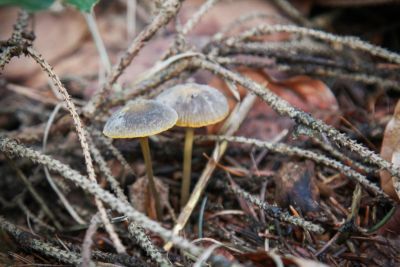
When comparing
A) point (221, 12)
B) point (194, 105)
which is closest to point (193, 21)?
point (194, 105)

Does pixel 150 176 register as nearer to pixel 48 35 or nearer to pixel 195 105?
pixel 195 105

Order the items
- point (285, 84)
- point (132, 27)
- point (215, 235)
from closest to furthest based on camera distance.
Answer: point (215, 235) < point (285, 84) < point (132, 27)

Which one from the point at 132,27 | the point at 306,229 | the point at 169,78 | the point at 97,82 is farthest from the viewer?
the point at 132,27

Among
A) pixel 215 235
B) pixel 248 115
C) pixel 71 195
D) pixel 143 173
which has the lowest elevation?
pixel 215 235

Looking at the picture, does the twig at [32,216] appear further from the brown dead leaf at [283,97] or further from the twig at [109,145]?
the brown dead leaf at [283,97]

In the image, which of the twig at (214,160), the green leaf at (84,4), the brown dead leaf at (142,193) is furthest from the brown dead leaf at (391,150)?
the green leaf at (84,4)

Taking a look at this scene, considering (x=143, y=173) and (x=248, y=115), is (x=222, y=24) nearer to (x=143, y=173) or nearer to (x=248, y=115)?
(x=248, y=115)

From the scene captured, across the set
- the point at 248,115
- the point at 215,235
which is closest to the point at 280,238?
the point at 215,235
